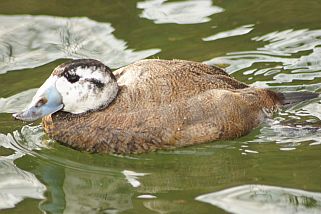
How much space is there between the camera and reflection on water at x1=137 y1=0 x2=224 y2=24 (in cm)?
945

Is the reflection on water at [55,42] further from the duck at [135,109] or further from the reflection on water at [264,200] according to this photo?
the reflection on water at [264,200]

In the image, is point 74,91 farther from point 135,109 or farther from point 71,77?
point 135,109

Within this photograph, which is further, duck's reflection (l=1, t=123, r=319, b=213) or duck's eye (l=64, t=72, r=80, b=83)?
duck's eye (l=64, t=72, r=80, b=83)

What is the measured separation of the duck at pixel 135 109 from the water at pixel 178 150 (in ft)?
0.40

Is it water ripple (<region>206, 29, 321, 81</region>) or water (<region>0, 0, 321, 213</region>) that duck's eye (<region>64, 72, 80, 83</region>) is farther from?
water ripple (<region>206, 29, 321, 81</region>)

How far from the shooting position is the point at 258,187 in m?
6.16

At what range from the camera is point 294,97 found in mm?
7551

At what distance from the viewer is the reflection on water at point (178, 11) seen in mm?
9453

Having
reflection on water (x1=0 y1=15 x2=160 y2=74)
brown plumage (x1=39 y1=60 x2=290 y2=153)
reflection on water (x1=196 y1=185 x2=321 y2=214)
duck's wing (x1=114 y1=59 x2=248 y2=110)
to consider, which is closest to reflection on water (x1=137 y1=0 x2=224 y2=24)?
reflection on water (x1=0 y1=15 x2=160 y2=74)

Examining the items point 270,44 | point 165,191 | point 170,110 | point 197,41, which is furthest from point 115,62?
point 165,191

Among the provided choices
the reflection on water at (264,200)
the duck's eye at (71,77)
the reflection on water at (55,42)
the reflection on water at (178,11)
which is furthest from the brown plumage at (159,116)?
the reflection on water at (178,11)

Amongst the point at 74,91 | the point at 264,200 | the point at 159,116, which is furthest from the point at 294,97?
the point at 74,91

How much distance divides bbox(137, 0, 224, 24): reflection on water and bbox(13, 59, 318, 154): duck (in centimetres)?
248

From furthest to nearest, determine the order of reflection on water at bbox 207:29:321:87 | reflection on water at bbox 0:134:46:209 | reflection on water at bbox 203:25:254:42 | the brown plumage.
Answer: reflection on water at bbox 203:25:254:42 → reflection on water at bbox 207:29:321:87 → the brown plumage → reflection on water at bbox 0:134:46:209
